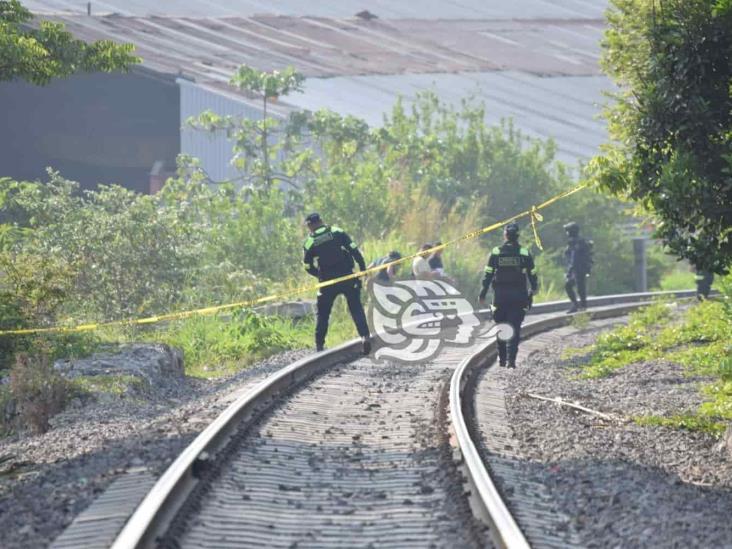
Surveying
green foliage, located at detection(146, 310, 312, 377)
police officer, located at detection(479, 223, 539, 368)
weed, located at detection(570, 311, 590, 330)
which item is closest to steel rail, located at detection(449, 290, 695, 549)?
police officer, located at detection(479, 223, 539, 368)

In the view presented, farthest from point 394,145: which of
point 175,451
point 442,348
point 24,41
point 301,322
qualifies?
point 175,451

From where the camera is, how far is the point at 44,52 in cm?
1289

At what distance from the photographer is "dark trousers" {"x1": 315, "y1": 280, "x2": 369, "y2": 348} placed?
16.7m

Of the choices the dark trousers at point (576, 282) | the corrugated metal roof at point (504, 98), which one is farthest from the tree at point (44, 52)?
the corrugated metal roof at point (504, 98)

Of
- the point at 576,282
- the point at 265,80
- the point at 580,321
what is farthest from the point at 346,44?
the point at 580,321

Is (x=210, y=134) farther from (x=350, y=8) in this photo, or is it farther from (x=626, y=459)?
(x=350, y=8)

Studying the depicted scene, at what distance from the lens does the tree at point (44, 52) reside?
12.5 m

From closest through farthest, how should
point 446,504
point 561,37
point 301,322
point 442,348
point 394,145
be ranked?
point 446,504 → point 442,348 → point 301,322 → point 394,145 → point 561,37

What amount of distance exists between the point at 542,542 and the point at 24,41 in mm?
8037

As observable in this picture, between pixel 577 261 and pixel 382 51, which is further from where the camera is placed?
pixel 382 51

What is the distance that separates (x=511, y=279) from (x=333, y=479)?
7.87 metres

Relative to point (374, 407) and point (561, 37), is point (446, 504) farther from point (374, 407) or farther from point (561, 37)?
point (561, 37)

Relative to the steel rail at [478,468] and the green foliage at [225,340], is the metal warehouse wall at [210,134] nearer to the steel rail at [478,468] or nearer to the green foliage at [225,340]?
the green foliage at [225,340]

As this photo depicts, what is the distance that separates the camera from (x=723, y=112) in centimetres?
1094
